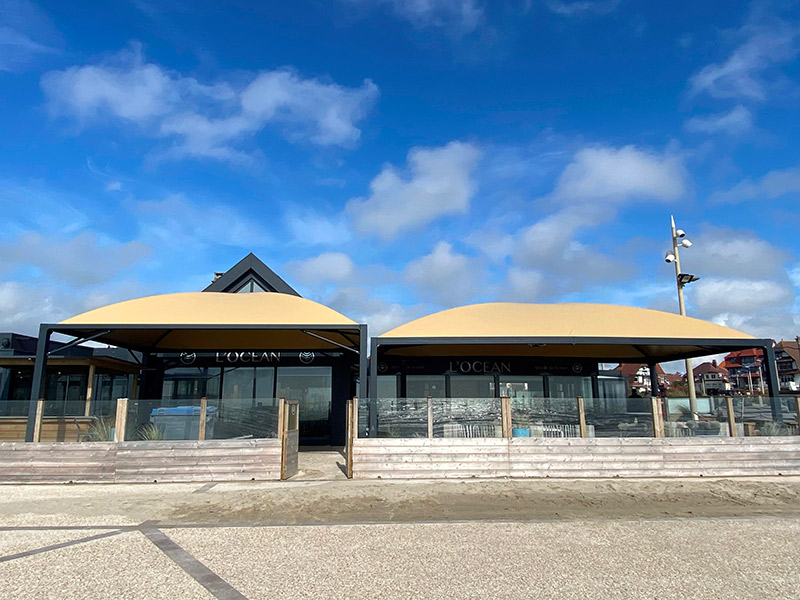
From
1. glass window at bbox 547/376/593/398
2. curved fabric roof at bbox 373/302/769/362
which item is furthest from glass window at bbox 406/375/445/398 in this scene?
glass window at bbox 547/376/593/398

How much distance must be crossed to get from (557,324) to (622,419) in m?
4.01

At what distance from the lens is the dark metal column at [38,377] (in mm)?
11359

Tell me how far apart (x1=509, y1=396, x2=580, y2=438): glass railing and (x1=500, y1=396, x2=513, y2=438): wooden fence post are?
166mm

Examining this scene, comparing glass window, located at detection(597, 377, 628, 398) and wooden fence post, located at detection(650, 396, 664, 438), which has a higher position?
glass window, located at detection(597, 377, 628, 398)

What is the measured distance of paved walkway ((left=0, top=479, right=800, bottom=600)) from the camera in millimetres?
5051

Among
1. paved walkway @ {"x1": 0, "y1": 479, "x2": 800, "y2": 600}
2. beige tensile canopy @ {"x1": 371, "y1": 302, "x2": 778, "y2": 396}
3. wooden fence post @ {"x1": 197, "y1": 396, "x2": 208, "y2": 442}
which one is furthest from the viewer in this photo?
beige tensile canopy @ {"x1": 371, "y1": 302, "x2": 778, "y2": 396}

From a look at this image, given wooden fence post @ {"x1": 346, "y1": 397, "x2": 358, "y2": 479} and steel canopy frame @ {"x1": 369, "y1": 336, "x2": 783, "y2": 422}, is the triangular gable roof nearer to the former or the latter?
steel canopy frame @ {"x1": 369, "y1": 336, "x2": 783, "y2": 422}

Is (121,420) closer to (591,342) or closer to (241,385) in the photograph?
(241,385)

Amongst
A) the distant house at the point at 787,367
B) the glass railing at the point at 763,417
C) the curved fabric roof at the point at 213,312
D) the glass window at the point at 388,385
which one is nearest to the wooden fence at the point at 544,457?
the glass railing at the point at 763,417

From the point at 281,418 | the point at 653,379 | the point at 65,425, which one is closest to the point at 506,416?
the point at 281,418

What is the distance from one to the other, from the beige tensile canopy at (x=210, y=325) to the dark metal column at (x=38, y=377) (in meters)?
0.02

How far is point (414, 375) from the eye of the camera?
60.0ft

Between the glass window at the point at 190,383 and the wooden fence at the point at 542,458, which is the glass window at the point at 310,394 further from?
the wooden fence at the point at 542,458

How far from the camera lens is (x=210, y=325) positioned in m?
12.9
